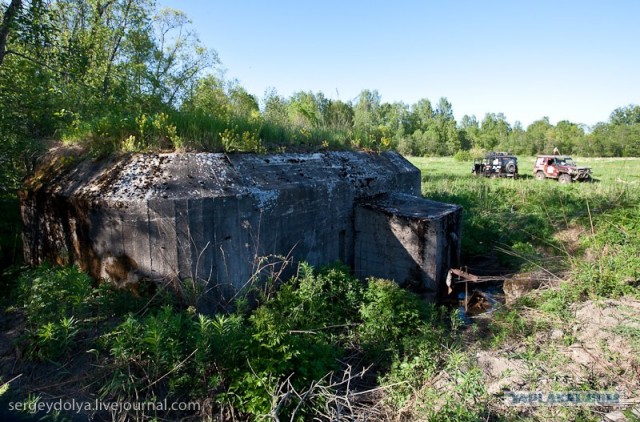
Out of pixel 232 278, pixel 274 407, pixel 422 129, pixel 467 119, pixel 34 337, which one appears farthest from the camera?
pixel 467 119

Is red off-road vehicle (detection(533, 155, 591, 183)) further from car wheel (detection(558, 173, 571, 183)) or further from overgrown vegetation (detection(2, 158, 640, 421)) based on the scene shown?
overgrown vegetation (detection(2, 158, 640, 421))

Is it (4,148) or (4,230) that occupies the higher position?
(4,148)

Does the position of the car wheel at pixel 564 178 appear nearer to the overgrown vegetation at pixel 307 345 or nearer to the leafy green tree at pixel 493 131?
the overgrown vegetation at pixel 307 345

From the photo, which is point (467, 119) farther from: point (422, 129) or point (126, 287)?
point (126, 287)

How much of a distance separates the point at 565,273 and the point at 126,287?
6.87 metres

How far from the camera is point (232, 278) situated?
539cm

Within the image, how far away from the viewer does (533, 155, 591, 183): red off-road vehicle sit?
1889cm

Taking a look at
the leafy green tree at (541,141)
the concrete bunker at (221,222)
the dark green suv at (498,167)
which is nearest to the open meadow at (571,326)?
the concrete bunker at (221,222)

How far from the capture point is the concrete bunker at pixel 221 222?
16.2 ft

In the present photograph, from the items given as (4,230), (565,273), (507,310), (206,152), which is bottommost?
(507,310)

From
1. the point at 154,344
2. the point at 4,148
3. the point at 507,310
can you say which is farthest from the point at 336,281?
the point at 4,148

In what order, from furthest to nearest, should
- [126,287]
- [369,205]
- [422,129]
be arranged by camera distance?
[422,129] → [369,205] → [126,287]

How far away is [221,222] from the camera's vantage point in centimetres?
523

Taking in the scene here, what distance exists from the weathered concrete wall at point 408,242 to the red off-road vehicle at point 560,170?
14.8 m
